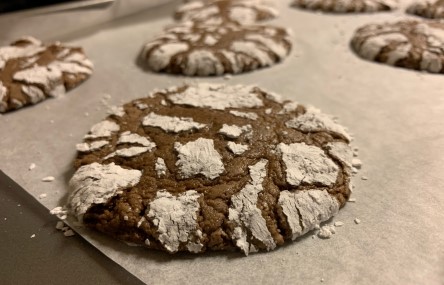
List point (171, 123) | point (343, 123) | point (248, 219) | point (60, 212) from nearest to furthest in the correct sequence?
point (248, 219) < point (60, 212) < point (171, 123) < point (343, 123)

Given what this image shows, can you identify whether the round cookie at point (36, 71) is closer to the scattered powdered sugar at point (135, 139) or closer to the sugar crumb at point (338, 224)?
the scattered powdered sugar at point (135, 139)

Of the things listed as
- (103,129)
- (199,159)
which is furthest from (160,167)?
(103,129)

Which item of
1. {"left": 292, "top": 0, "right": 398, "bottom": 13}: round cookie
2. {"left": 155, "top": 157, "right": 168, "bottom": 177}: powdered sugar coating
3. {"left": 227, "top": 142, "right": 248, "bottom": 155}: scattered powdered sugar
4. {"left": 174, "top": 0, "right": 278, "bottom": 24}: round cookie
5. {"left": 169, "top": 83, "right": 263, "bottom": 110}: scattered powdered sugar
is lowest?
{"left": 292, "top": 0, "right": 398, "bottom": 13}: round cookie

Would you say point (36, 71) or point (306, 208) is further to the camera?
point (36, 71)

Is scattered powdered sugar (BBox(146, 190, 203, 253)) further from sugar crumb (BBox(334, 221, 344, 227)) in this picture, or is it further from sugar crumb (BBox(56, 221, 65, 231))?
sugar crumb (BBox(334, 221, 344, 227))

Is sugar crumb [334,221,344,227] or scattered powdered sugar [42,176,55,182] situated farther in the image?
scattered powdered sugar [42,176,55,182]

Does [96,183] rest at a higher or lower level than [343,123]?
higher

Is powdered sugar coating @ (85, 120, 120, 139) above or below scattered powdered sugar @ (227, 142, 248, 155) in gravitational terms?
below

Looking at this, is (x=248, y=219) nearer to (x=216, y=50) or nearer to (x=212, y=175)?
(x=212, y=175)

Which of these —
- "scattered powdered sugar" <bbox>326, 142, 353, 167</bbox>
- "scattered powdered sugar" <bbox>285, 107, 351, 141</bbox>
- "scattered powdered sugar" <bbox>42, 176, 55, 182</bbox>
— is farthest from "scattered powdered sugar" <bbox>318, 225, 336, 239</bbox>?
"scattered powdered sugar" <bbox>42, 176, 55, 182</bbox>
